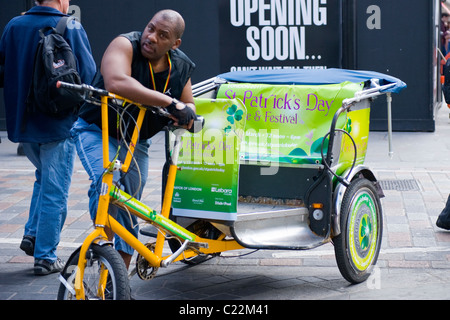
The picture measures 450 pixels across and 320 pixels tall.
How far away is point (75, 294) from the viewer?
373 cm

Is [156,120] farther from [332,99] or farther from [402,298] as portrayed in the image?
[402,298]

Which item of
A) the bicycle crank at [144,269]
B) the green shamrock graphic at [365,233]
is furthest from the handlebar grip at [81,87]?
the green shamrock graphic at [365,233]

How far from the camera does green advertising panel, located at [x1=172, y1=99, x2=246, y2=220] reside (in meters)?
4.44

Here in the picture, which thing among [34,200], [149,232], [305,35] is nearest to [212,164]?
[149,232]

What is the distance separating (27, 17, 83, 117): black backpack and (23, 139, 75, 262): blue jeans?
281 mm

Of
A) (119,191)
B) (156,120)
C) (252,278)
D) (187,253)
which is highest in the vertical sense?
(156,120)

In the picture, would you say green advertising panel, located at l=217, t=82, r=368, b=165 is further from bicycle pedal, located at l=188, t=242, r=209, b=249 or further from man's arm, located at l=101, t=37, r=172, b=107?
man's arm, located at l=101, t=37, r=172, b=107

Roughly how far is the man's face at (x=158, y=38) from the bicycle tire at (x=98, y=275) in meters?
1.09

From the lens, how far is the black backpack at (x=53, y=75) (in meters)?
4.76

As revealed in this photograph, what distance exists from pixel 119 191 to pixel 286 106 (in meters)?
1.51

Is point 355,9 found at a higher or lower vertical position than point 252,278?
higher

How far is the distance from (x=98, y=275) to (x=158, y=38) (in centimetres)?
128

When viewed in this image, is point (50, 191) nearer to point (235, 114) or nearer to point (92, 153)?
point (92, 153)
